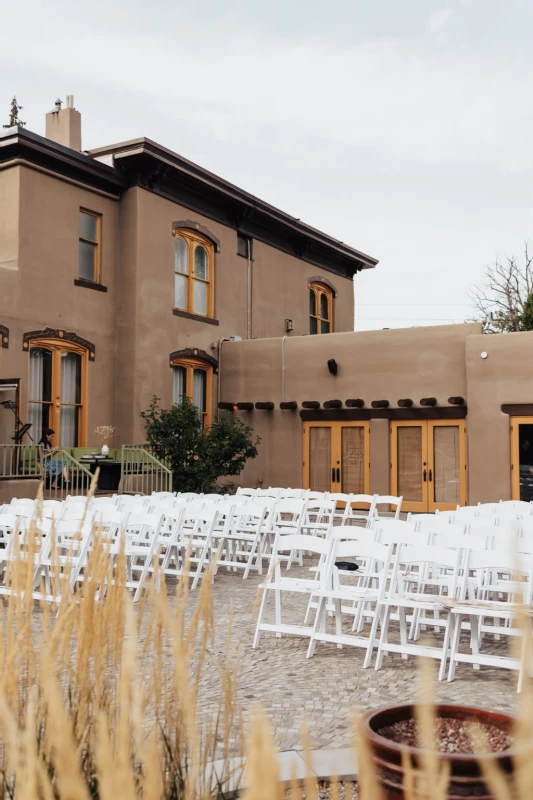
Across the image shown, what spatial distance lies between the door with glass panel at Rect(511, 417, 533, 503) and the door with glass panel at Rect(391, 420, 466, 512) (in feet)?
3.69

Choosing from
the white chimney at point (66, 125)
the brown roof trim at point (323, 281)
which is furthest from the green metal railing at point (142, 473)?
the brown roof trim at point (323, 281)

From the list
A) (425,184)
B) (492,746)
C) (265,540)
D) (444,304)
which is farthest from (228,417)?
(444,304)

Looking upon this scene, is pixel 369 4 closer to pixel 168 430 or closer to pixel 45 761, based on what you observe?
pixel 168 430

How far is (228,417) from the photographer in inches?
742

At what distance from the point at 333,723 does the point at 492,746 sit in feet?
6.58

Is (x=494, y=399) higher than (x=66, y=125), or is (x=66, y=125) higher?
(x=66, y=125)

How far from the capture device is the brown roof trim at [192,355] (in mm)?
18203

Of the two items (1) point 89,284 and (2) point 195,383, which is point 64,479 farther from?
→ (2) point 195,383

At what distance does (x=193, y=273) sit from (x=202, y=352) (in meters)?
1.94

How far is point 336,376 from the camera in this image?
1858cm

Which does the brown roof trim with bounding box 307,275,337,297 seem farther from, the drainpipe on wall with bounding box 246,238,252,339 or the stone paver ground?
the stone paver ground

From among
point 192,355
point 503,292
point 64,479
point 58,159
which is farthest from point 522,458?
point 503,292

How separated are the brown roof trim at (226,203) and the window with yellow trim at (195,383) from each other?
12.3ft

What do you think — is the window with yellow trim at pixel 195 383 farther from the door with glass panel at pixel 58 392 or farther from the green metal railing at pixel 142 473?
the green metal railing at pixel 142 473
